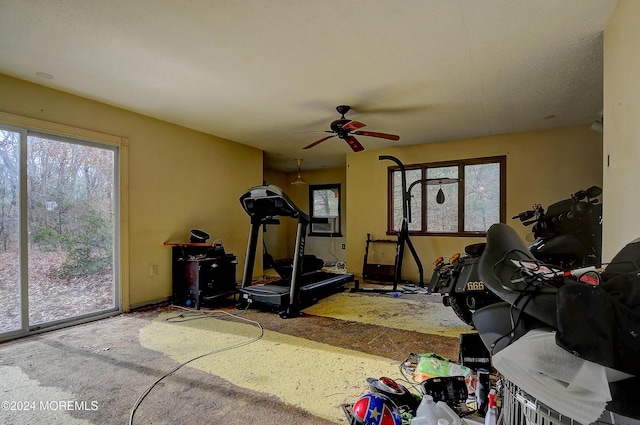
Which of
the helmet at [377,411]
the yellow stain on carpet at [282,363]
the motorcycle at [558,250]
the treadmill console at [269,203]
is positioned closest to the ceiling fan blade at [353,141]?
the treadmill console at [269,203]

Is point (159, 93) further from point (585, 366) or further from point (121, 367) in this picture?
point (585, 366)

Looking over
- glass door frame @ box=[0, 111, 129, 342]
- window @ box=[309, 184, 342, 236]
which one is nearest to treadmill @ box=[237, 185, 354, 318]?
glass door frame @ box=[0, 111, 129, 342]

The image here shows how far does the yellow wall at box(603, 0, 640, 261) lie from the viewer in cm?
156

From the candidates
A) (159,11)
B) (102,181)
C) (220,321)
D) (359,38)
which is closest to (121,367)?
(220,321)

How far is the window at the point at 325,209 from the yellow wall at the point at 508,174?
58.8 inches

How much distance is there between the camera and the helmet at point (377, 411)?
4.23ft

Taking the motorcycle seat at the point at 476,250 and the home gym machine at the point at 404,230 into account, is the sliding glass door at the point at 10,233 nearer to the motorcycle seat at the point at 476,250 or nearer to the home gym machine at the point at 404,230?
the motorcycle seat at the point at 476,250

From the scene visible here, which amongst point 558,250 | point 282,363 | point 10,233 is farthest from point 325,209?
point 10,233

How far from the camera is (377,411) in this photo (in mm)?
1309

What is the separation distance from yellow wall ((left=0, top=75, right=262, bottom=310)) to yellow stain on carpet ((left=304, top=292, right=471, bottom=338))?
2.09 m

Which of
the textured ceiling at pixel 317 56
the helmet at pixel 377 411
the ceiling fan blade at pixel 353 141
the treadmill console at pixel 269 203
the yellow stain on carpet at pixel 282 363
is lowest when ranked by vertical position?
the yellow stain on carpet at pixel 282 363

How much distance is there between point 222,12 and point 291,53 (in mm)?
620

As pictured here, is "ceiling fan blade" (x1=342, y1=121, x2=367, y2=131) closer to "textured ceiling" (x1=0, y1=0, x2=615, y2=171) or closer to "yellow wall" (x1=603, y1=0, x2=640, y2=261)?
"textured ceiling" (x1=0, y1=0, x2=615, y2=171)

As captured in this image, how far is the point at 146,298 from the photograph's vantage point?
3846mm
